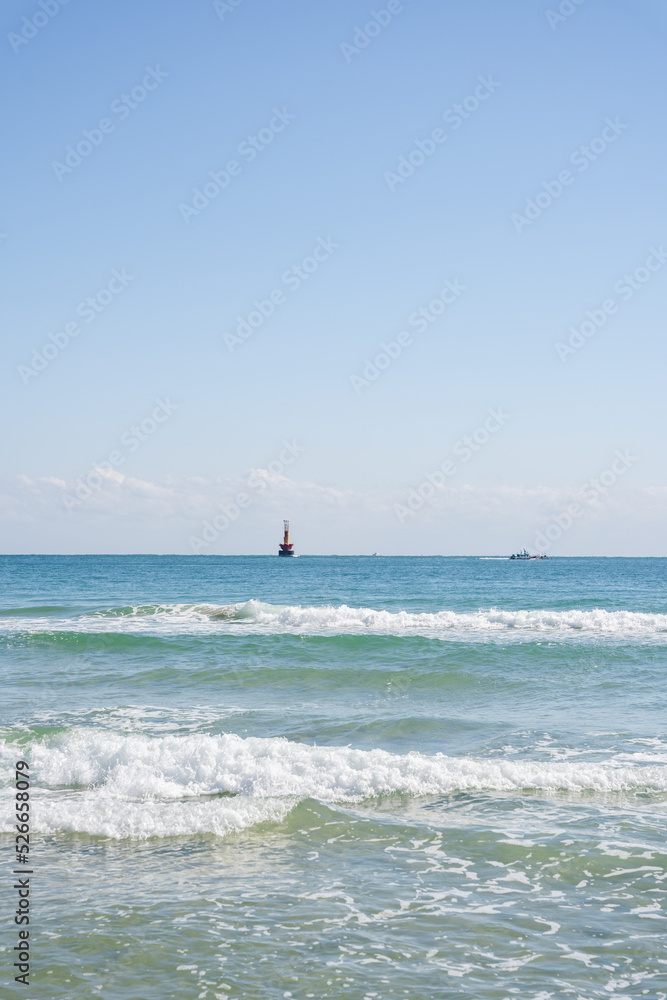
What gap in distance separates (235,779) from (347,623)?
21.7m

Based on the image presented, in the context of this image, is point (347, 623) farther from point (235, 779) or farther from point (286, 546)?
point (286, 546)

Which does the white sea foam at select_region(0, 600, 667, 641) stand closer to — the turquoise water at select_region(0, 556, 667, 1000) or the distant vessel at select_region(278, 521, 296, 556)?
the turquoise water at select_region(0, 556, 667, 1000)

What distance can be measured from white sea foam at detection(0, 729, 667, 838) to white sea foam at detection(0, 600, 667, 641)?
16014 mm

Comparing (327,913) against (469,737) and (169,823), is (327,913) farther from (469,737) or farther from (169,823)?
(469,737)

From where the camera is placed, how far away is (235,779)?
429 inches

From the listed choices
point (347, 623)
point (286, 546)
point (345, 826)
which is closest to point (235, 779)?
point (345, 826)

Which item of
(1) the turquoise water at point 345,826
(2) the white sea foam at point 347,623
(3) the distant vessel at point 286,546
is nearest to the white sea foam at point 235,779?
(1) the turquoise water at point 345,826

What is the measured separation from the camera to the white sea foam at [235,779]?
31.1 ft

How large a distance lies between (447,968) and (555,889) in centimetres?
200

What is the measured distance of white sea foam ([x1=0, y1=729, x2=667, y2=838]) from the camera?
9.48m

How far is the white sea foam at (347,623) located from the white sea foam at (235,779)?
16014mm

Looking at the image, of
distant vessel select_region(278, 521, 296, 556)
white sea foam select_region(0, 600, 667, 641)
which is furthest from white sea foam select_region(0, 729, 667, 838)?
distant vessel select_region(278, 521, 296, 556)

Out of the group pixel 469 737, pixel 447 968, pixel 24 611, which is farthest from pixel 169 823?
pixel 24 611

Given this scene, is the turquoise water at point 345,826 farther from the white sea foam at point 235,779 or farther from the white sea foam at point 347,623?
the white sea foam at point 347,623
